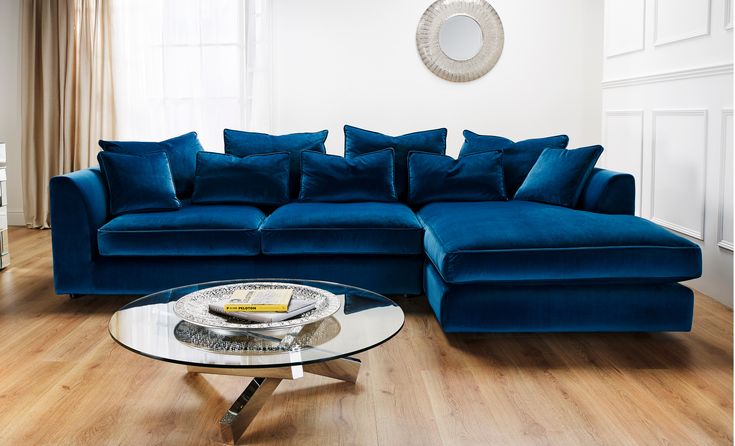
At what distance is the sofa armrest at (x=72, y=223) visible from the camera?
12.2 ft

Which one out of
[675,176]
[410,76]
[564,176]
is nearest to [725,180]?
[675,176]

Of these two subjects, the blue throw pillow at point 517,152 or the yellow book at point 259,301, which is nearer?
the yellow book at point 259,301

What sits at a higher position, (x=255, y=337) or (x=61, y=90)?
(x=61, y=90)

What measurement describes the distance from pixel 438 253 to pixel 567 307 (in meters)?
0.59

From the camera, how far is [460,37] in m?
5.95

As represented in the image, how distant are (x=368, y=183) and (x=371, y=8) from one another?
225 cm

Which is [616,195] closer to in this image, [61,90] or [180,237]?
[180,237]

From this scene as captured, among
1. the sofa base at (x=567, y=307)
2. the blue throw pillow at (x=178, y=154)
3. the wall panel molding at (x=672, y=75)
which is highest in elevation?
the wall panel molding at (x=672, y=75)

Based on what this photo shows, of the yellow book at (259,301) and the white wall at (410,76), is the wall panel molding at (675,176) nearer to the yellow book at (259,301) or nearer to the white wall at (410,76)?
the white wall at (410,76)

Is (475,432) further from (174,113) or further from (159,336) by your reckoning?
(174,113)

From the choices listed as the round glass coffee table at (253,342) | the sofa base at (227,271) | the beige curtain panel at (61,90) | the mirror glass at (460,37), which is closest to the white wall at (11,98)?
the beige curtain panel at (61,90)

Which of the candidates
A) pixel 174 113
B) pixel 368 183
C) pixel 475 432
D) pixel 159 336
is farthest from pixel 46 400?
pixel 174 113

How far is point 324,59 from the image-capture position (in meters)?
6.04

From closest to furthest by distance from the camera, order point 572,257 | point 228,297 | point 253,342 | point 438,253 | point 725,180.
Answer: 1. point 253,342
2. point 228,297
3. point 572,257
4. point 438,253
5. point 725,180
